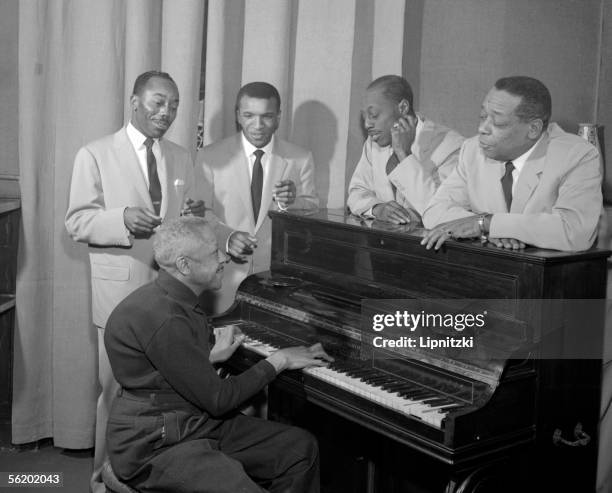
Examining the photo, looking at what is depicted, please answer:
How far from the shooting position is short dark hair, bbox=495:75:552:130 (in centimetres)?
284

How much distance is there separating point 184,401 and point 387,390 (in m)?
0.64

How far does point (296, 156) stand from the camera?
12.5 ft

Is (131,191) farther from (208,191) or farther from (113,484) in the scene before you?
(113,484)

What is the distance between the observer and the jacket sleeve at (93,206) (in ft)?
11.5

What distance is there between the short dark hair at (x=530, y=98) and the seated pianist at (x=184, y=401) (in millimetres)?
1092

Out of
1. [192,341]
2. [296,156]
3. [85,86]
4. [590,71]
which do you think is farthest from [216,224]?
[590,71]

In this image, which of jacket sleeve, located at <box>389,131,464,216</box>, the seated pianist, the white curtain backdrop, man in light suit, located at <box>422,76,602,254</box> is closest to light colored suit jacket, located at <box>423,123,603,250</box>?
man in light suit, located at <box>422,76,602,254</box>

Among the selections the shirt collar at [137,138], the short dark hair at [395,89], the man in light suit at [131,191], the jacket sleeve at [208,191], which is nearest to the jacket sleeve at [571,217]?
the short dark hair at [395,89]

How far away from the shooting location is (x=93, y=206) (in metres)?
3.54

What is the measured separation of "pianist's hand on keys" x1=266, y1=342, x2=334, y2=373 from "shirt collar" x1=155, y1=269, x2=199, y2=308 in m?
0.38

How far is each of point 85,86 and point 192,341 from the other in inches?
59.6

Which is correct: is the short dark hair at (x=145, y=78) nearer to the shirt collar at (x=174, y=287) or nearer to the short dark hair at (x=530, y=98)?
the shirt collar at (x=174, y=287)

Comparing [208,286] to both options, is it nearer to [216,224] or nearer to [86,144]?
[216,224]

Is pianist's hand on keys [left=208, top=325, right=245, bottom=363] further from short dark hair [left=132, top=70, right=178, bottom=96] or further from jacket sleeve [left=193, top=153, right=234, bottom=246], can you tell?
short dark hair [left=132, top=70, right=178, bottom=96]
